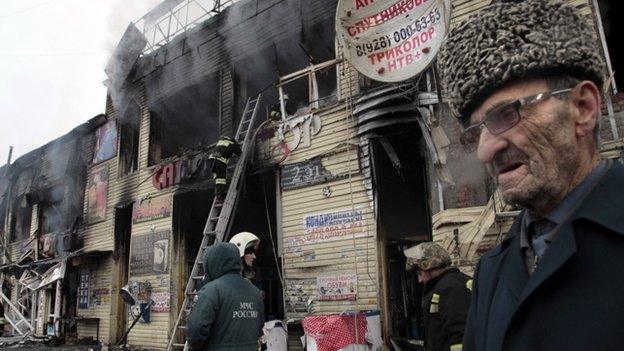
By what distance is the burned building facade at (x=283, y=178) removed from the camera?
715 centimetres

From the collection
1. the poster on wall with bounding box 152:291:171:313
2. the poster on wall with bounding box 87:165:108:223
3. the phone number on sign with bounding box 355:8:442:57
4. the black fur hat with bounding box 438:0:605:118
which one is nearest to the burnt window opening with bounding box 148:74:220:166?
the poster on wall with bounding box 87:165:108:223

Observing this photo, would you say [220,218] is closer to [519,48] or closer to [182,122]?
[182,122]

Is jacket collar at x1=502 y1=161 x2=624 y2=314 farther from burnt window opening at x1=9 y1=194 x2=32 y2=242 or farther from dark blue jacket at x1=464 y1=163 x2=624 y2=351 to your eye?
burnt window opening at x1=9 y1=194 x2=32 y2=242

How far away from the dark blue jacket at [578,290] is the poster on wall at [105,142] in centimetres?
1473

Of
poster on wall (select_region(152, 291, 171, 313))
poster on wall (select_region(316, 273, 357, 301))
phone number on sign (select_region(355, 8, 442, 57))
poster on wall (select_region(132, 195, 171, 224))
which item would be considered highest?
phone number on sign (select_region(355, 8, 442, 57))

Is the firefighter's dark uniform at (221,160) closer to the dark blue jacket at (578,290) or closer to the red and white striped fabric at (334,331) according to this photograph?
the red and white striped fabric at (334,331)

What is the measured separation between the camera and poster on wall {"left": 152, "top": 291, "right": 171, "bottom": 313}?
1130 cm

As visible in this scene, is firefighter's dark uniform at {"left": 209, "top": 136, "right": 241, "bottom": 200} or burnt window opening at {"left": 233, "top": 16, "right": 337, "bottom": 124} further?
firefighter's dark uniform at {"left": 209, "top": 136, "right": 241, "bottom": 200}

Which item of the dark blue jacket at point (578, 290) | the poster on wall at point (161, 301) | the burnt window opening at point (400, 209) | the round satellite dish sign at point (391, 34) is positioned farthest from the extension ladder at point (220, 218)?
the dark blue jacket at point (578, 290)

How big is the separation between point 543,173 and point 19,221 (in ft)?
76.4

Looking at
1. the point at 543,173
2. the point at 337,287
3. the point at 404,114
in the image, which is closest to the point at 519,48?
the point at 543,173

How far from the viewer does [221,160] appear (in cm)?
938

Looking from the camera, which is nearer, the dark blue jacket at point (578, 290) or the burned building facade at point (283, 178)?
the dark blue jacket at point (578, 290)

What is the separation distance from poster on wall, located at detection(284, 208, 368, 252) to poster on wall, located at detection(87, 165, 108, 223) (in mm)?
8109
